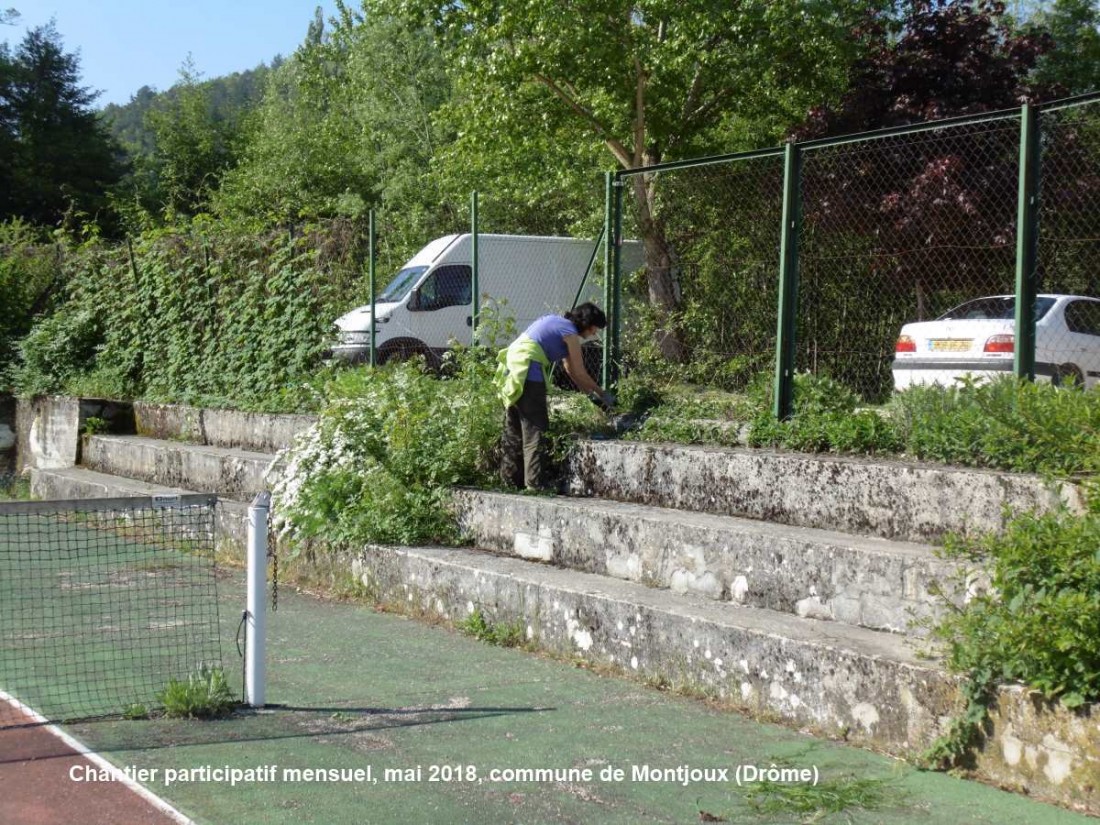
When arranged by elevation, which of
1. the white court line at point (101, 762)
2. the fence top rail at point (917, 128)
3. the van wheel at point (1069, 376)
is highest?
the fence top rail at point (917, 128)

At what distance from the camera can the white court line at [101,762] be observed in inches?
184

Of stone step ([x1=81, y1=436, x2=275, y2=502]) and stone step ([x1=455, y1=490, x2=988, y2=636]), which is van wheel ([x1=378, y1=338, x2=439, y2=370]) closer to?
stone step ([x1=81, y1=436, x2=275, y2=502])

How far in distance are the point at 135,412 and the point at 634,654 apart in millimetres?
11742

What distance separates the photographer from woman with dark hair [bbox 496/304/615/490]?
9.24 metres

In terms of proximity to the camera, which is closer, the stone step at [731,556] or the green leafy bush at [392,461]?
the stone step at [731,556]

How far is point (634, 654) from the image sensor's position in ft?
22.2

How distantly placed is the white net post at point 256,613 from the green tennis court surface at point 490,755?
0.17 m

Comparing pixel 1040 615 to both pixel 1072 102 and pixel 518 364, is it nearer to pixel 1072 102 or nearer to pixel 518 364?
pixel 1072 102

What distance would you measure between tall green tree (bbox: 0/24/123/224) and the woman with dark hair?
33307 millimetres

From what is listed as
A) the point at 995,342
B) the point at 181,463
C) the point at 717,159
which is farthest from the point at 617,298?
the point at 181,463

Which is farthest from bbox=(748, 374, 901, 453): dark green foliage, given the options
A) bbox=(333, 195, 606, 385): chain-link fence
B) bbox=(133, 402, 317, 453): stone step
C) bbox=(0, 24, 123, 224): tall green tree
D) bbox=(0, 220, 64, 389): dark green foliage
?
bbox=(0, 24, 123, 224): tall green tree

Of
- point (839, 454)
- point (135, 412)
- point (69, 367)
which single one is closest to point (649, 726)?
point (839, 454)

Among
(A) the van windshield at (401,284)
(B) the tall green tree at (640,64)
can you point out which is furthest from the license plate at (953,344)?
(B) the tall green tree at (640,64)

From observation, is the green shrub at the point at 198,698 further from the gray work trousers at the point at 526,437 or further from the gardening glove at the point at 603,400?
the gardening glove at the point at 603,400
